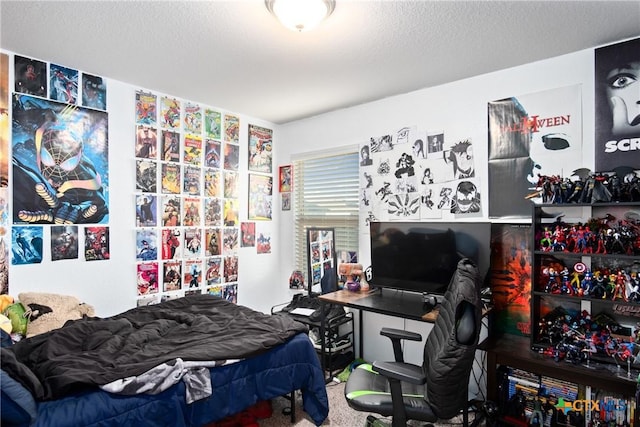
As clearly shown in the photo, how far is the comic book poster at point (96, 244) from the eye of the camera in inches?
109

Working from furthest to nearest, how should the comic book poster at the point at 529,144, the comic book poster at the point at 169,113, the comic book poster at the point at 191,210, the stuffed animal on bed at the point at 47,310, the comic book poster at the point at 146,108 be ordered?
the comic book poster at the point at 191,210 → the comic book poster at the point at 169,113 → the comic book poster at the point at 146,108 → the comic book poster at the point at 529,144 → the stuffed animal on bed at the point at 47,310

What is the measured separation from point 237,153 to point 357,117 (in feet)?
4.42

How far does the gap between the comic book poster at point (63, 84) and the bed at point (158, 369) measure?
1.66 meters

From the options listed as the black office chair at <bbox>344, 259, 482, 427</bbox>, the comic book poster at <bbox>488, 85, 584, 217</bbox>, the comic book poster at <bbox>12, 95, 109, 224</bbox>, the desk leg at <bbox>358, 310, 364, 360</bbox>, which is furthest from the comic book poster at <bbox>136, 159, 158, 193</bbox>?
the comic book poster at <bbox>488, 85, 584, 217</bbox>

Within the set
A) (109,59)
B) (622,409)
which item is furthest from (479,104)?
(109,59)

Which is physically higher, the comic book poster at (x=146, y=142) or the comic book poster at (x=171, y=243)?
the comic book poster at (x=146, y=142)

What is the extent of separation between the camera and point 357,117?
3547 millimetres

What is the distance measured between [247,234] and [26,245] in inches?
75.4

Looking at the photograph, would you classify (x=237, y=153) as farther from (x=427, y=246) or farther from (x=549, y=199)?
(x=549, y=199)

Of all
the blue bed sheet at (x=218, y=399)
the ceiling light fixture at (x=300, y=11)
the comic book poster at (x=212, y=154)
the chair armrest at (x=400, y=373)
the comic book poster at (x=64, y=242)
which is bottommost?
the blue bed sheet at (x=218, y=399)

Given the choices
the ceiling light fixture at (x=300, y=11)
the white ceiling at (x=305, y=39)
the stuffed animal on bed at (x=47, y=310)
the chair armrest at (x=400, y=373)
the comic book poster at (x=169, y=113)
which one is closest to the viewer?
the chair armrest at (x=400, y=373)

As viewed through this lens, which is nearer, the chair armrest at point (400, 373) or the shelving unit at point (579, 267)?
the chair armrest at point (400, 373)

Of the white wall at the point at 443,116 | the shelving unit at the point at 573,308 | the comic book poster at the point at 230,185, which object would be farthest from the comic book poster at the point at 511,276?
the comic book poster at the point at 230,185

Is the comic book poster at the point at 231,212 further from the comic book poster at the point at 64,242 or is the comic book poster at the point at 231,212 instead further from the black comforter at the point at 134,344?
the comic book poster at the point at 64,242
